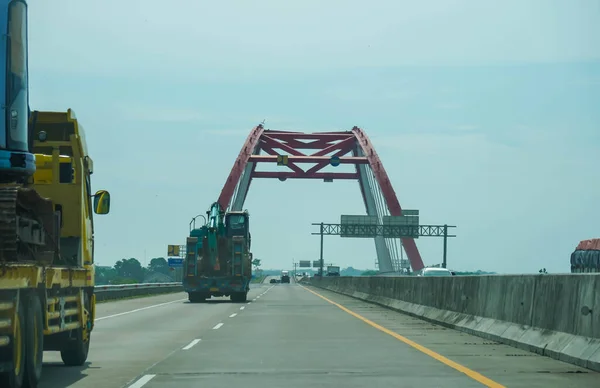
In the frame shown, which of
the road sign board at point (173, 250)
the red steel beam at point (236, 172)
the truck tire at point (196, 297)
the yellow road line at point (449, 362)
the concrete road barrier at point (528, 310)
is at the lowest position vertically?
the road sign board at point (173, 250)

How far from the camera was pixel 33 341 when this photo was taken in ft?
34.0

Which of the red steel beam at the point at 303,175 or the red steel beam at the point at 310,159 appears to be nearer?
the red steel beam at the point at 310,159

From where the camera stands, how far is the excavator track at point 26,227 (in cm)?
995

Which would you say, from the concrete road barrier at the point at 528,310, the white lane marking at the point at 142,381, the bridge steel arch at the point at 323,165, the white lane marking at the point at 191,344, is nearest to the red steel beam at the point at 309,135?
the bridge steel arch at the point at 323,165

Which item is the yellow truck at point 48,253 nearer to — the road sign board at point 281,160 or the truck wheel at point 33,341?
the truck wheel at point 33,341

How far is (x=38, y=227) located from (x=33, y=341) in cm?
161

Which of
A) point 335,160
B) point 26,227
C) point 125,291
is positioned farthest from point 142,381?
point 335,160

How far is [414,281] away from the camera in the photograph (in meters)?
28.3

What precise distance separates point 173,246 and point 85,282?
13329cm

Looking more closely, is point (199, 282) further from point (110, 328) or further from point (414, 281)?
point (110, 328)

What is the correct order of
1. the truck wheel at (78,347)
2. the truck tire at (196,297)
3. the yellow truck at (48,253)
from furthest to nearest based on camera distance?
the truck tire at (196,297) → the truck wheel at (78,347) → the yellow truck at (48,253)

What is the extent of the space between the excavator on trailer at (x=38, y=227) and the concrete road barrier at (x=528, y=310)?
250 inches

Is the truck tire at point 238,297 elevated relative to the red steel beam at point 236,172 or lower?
lower

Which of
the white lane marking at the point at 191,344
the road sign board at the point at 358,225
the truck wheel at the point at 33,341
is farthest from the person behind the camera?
the road sign board at the point at 358,225
